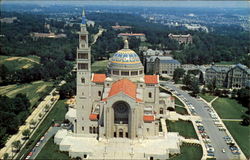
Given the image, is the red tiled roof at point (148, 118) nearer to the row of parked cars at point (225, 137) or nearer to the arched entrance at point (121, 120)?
the arched entrance at point (121, 120)

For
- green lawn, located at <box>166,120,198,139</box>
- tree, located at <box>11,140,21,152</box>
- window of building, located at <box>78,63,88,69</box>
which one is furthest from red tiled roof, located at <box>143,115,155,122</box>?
tree, located at <box>11,140,21,152</box>

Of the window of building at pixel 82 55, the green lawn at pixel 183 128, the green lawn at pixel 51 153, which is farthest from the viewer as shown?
the green lawn at pixel 183 128

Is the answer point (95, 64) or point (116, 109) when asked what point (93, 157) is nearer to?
point (116, 109)

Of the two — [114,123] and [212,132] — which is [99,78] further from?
[212,132]

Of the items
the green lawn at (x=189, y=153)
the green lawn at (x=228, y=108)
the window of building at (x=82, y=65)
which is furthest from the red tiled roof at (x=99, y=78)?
the green lawn at (x=228, y=108)

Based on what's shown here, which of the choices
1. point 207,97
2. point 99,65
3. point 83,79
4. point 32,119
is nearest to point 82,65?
point 83,79
